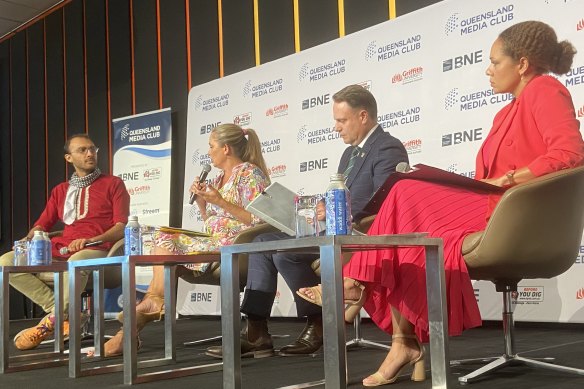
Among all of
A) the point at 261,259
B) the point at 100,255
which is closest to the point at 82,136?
the point at 100,255

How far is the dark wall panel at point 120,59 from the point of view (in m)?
6.70

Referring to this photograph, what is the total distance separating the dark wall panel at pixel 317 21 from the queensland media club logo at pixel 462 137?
4.62ft

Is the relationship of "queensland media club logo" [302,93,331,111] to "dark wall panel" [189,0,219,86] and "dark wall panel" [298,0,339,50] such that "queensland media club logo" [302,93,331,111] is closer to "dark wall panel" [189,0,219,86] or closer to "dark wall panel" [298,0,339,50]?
"dark wall panel" [298,0,339,50]

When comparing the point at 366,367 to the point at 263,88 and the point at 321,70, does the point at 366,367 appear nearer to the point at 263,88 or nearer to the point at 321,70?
the point at 321,70

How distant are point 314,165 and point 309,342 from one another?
2040mm

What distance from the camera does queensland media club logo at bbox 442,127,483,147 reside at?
3.75 meters

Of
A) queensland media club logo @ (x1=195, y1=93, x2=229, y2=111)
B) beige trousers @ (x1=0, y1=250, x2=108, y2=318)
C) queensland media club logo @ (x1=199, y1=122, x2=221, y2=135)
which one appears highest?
queensland media club logo @ (x1=195, y1=93, x2=229, y2=111)

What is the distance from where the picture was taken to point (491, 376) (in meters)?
2.14

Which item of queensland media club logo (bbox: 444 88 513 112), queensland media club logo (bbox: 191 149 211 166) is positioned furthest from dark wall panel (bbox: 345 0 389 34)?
queensland media club logo (bbox: 191 149 211 166)

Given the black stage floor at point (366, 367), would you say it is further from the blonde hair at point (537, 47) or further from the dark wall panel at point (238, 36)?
the dark wall panel at point (238, 36)

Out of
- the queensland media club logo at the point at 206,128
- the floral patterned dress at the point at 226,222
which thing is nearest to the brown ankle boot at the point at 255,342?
the floral patterned dress at the point at 226,222

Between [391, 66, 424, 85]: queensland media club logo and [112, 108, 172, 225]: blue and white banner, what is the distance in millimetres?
2481

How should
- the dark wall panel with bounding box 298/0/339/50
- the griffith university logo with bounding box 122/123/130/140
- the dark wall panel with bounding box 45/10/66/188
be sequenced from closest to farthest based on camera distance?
1. the dark wall panel with bounding box 298/0/339/50
2. the griffith university logo with bounding box 122/123/130/140
3. the dark wall panel with bounding box 45/10/66/188

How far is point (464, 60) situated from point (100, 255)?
2.33 m
